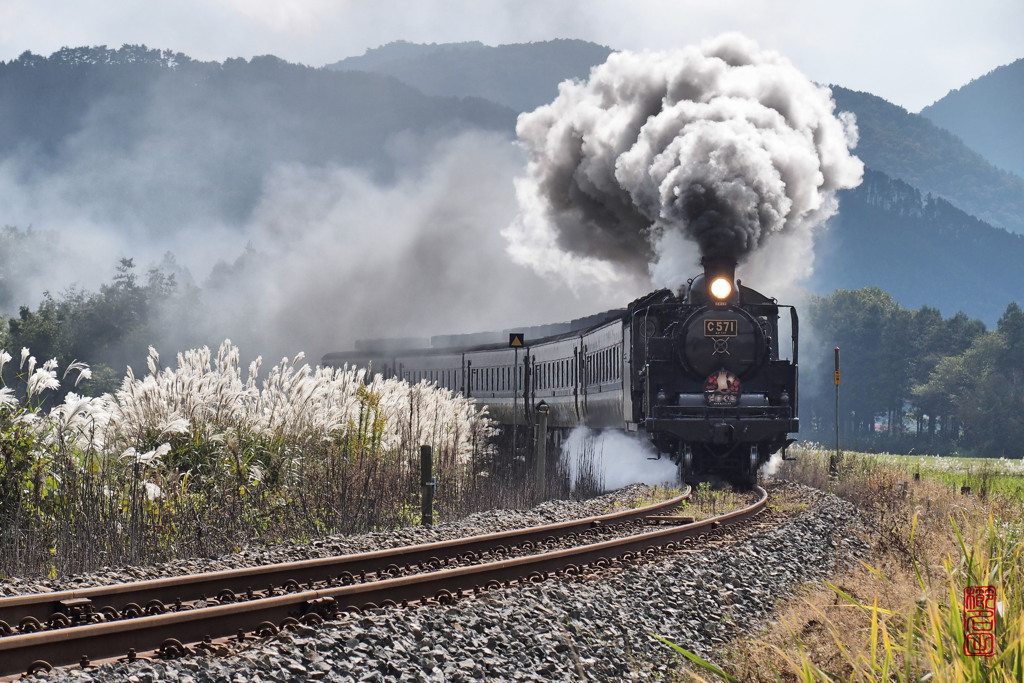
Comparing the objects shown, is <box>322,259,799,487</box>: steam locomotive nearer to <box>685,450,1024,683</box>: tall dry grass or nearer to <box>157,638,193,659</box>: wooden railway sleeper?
<box>685,450,1024,683</box>: tall dry grass

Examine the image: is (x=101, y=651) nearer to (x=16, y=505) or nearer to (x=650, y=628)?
(x=650, y=628)

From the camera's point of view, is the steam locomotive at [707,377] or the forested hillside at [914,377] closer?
the steam locomotive at [707,377]

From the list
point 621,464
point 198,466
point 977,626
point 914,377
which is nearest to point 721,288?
point 621,464

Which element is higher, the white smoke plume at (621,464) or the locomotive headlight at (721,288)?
the locomotive headlight at (721,288)

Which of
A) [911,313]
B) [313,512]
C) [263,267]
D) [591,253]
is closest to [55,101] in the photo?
[263,267]

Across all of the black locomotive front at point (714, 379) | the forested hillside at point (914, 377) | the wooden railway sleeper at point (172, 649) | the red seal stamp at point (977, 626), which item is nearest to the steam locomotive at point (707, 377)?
the black locomotive front at point (714, 379)

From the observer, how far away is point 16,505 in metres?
7.48

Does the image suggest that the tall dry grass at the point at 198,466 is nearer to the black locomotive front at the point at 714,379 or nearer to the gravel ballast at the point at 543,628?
the gravel ballast at the point at 543,628

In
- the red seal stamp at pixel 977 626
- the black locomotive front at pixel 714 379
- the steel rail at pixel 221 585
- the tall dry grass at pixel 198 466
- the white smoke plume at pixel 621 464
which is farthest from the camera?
the white smoke plume at pixel 621 464

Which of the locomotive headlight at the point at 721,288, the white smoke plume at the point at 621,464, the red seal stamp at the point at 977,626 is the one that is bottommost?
the white smoke plume at the point at 621,464

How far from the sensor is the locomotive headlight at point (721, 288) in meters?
14.7

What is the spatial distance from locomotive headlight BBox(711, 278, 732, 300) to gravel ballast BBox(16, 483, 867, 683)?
6086 millimetres

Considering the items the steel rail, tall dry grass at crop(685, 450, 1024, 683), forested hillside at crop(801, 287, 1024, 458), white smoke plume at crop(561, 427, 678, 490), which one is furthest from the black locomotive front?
forested hillside at crop(801, 287, 1024, 458)

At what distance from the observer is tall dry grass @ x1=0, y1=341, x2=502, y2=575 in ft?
24.4
